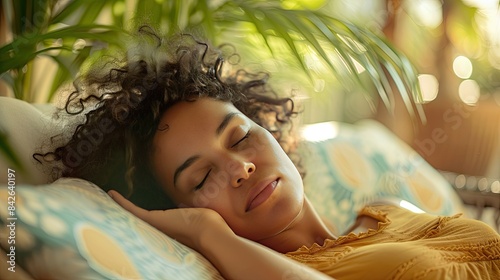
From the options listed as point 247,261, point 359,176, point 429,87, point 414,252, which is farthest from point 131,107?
point 429,87

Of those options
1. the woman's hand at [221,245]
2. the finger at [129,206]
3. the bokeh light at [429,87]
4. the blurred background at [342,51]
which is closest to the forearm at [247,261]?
the woman's hand at [221,245]

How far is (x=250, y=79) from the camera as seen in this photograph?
1373 millimetres

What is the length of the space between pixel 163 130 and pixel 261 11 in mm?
320

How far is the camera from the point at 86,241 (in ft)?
2.53

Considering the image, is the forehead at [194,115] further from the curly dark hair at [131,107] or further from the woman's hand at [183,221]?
the woman's hand at [183,221]

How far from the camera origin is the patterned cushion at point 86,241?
28.4 inches

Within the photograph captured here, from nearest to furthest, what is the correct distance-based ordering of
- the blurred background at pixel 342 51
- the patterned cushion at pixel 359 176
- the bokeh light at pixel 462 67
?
the blurred background at pixel 342 51
the patterned cushion at pixel 359 176
the bokeh light at pixel 462 67

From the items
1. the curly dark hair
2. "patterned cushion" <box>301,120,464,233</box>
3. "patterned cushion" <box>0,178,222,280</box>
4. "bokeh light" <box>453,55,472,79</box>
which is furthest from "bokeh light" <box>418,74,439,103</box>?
"patterned cushion" <box>0,178,222,280</box>

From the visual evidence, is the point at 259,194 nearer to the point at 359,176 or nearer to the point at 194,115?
the point at 194,115

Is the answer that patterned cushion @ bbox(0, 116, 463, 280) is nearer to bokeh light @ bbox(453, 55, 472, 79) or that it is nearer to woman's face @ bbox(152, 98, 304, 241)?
woman's face @ bbox(152, 98, 304, 241)

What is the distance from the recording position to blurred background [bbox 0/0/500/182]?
1140mm

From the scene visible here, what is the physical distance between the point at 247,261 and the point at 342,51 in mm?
392

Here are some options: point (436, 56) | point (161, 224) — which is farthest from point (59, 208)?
point (436, 56)

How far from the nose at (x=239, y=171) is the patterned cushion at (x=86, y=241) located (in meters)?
0.13
